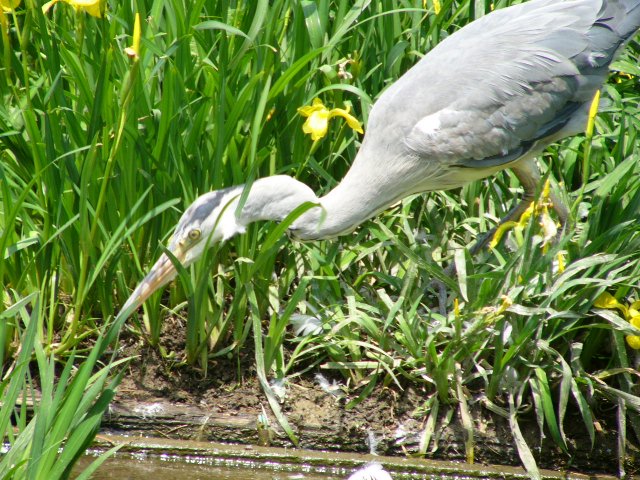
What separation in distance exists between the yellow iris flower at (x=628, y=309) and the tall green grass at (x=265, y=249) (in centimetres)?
3

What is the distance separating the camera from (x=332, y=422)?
3.31 meters

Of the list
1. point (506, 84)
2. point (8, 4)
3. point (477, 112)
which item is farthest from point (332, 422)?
point (8, 4)

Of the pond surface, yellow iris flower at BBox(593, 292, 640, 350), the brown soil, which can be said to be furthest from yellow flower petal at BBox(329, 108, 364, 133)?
the pond surface

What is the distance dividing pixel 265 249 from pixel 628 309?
4.43 feet

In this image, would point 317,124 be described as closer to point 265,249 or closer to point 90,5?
point 265,249

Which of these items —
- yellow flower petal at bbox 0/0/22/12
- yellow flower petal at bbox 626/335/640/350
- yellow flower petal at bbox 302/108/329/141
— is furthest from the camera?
yellow flower petal at bbox 302/108/329/141

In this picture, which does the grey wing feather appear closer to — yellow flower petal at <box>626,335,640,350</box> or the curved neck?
the curved neck

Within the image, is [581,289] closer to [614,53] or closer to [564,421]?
[564,421]

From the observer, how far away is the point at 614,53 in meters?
3.91

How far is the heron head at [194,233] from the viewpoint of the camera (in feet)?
10.6

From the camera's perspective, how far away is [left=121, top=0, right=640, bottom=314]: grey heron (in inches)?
138

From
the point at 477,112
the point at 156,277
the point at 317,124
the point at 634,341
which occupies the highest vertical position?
the point at 317,124

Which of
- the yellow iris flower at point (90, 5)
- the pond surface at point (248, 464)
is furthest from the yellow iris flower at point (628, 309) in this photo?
the yellow iris flower at point (90, 5)

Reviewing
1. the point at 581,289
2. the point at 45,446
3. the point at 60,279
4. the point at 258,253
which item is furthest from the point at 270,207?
the point at 45,446
